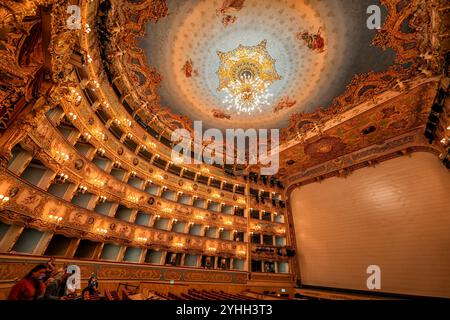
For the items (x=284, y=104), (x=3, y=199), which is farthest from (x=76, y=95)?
(x=284, y=104)

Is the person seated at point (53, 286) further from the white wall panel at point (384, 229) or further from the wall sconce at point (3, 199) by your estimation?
the white wall panel at point (384, 229)

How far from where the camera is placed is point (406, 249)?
41.7ft

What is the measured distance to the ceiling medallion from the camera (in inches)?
466

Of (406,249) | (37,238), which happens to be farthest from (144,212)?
(406,249)

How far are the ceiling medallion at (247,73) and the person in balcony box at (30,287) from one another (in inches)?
440

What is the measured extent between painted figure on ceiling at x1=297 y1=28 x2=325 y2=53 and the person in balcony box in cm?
1394

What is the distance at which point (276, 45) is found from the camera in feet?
36.9

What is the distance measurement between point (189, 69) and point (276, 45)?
544 cm

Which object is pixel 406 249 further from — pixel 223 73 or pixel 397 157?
pixel 223 73

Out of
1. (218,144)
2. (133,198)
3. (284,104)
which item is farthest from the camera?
(218,144)

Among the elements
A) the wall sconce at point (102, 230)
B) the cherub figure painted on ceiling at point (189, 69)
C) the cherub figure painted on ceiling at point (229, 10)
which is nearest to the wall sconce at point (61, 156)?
the wall sconce at point (102, 230)

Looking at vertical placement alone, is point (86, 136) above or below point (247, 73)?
below

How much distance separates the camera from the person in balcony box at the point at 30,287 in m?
3.75

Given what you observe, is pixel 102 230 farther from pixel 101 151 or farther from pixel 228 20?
pixel 228 20
